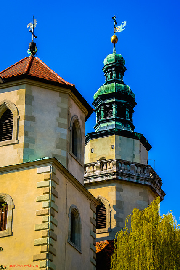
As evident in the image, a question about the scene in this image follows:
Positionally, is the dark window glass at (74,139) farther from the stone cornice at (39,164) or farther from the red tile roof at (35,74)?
the stone cornice at (39,164)

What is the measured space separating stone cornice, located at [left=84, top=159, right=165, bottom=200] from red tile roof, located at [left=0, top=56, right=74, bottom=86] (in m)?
9.19

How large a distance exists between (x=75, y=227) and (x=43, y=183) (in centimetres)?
283

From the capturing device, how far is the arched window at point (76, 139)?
26.7m

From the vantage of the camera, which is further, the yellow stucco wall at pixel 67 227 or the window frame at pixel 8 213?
A: the yellow stucco wall at pixel 67 227

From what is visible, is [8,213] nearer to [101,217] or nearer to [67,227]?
[67,227]

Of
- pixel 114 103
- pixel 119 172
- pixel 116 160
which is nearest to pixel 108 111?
pixel 114 103

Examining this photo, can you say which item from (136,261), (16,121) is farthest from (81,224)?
(16,121)

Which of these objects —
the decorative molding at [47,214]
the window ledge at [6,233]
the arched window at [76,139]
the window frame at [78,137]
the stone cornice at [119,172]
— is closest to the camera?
the decorative molding at [47,214]

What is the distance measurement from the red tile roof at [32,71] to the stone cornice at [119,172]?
9189mm

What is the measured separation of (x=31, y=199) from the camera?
23.4 metres

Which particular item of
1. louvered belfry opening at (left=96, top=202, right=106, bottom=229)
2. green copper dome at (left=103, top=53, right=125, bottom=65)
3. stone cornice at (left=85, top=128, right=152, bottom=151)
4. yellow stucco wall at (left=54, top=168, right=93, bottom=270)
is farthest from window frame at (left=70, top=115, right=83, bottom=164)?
green copper dome at (left=103, top=53, right=125, bottom=65)

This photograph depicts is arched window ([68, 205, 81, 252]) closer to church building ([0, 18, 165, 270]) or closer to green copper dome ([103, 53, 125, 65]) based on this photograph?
church building ([0, 18, 165, 270])

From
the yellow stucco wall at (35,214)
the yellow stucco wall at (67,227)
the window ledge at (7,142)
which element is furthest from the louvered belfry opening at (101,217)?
the window ledge at (7,142)

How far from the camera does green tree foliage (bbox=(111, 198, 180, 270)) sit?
25.9 m
